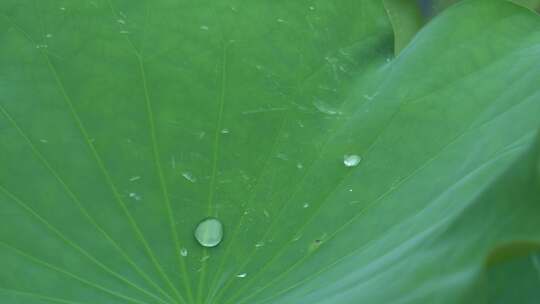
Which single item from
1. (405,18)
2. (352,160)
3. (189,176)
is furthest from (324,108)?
(405,18)

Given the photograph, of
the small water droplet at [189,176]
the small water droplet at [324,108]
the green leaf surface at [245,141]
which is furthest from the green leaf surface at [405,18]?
the small water droplet at [189,176]

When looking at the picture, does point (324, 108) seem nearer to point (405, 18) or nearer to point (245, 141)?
point (245, 141)

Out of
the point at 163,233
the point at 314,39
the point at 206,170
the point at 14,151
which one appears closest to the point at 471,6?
the point at 314,39

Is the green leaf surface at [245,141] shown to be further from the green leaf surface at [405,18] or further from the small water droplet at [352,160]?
the green leaf surface at [405,18]

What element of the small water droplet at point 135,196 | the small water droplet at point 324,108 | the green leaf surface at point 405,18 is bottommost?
the small water droplet at point 135,196

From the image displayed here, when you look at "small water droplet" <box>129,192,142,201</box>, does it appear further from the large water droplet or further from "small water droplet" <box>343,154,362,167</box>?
"small water droplet" <box>343,154,362,167</box>

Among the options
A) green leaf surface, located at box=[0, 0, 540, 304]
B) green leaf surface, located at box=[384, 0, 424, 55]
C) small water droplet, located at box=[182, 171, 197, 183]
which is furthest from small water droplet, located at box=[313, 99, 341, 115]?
green leaf surface, located at box=[384, 0, 424, 55]

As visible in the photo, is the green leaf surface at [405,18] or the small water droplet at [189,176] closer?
the small water droplet at [189,176]
